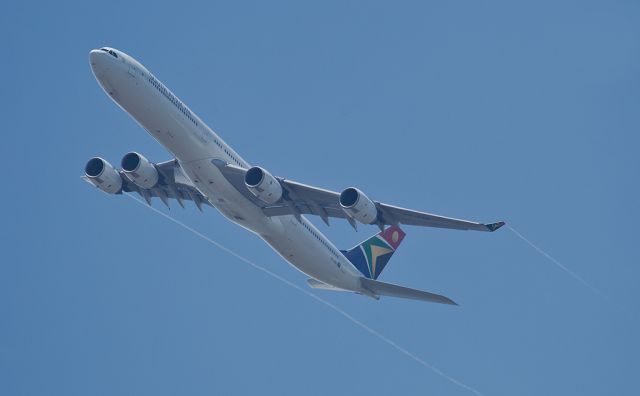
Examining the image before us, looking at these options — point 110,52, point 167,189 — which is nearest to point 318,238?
point 167,189

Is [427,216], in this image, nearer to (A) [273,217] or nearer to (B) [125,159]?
(A) [273,217]

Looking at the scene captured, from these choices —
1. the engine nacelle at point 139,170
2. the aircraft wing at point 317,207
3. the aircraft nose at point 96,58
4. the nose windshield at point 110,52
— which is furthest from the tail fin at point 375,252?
the aircraft nose at point 96,58

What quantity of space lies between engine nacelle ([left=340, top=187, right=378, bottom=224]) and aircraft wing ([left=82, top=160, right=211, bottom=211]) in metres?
7.41

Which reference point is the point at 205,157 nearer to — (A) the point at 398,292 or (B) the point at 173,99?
(B) the point at 173,99

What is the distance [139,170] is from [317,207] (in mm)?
7213

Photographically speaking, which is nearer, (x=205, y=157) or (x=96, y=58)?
(x=96, y=58)

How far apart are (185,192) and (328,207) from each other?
275 inches

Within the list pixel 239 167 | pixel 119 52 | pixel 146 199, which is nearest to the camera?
pixel 119 52

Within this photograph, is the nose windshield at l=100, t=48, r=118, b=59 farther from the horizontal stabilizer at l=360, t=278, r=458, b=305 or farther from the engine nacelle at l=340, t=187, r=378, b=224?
the horizontal stabilizer at l=360, t=278, r=458, b=305

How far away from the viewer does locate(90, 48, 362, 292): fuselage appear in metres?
35.9

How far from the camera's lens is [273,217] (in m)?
40.1

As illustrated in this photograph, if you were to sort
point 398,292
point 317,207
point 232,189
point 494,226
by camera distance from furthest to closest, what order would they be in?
point 398,292, point 317,207, point 232,189, point 494,226

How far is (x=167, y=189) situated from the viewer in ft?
143

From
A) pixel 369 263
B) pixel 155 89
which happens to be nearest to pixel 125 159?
pixel 155 89
